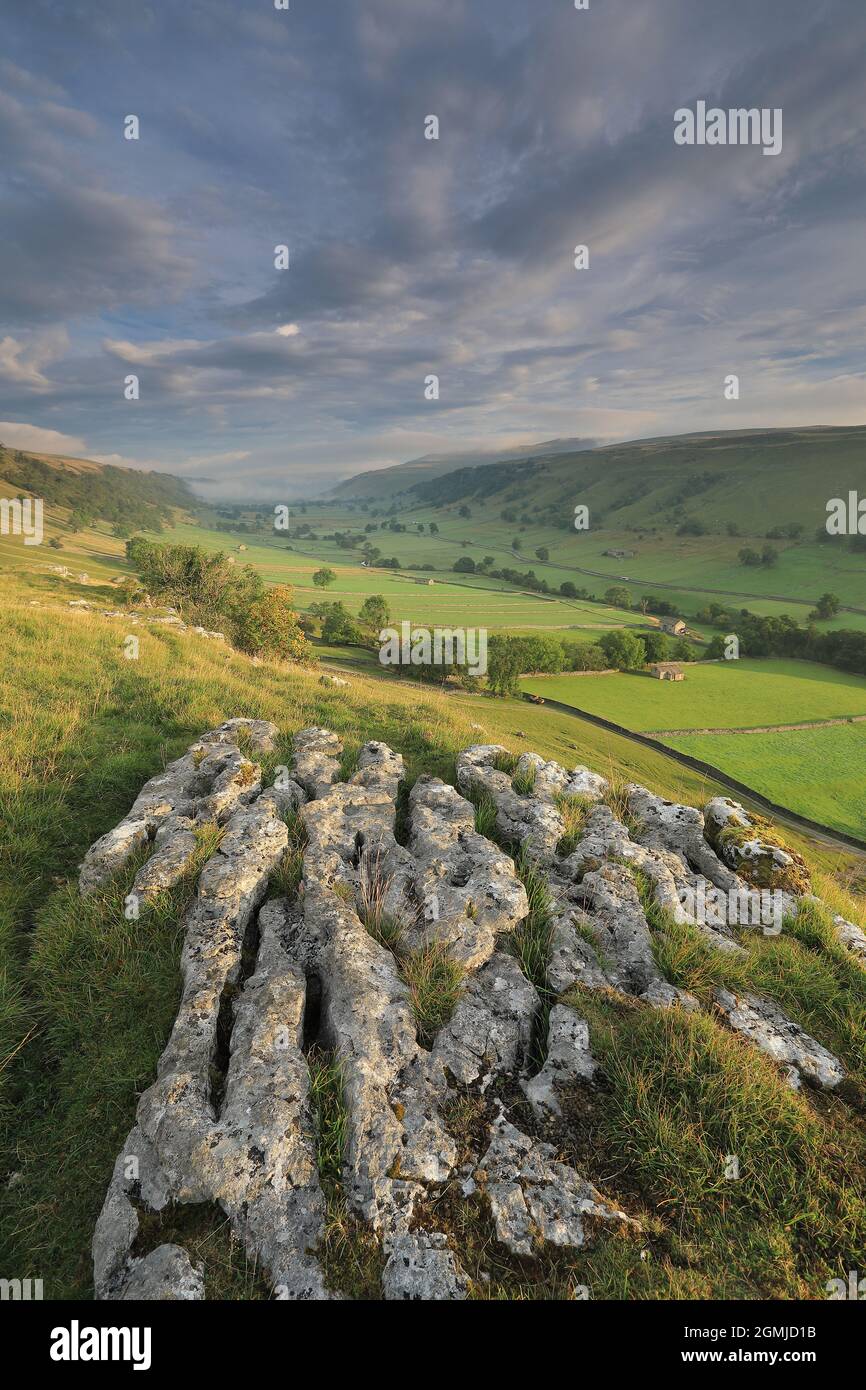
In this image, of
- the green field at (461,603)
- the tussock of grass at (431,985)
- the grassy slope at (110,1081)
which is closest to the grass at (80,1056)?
Answer: the grassy slope at (110,1081)

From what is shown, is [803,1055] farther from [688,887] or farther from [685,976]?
[688,887]

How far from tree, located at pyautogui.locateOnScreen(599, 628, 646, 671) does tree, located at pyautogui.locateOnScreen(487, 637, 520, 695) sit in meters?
21.4

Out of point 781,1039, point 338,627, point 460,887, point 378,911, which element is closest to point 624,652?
point 338,627

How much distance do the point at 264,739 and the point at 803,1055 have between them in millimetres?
9796

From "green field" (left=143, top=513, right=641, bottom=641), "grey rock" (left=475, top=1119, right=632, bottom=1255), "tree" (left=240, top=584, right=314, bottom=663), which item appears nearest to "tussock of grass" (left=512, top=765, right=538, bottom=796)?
"grey rock" (left=475, top=1119, right=632, bottom=1255)

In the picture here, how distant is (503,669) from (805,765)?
1518 inches

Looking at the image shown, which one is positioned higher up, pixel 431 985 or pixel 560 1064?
pixel 431 985

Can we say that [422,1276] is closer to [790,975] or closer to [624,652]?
[790,975]

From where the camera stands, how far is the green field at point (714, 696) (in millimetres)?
71500

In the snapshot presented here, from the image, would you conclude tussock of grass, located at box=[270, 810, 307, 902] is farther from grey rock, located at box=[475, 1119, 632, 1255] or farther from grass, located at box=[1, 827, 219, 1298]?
grey rock, located at box=[475, 1119, 632, 1255]

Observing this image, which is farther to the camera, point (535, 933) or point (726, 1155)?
point (535, 933)

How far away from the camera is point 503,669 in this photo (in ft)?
256

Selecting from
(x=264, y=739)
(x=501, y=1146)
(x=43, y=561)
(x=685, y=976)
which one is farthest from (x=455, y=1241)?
(x=43, y=561)
